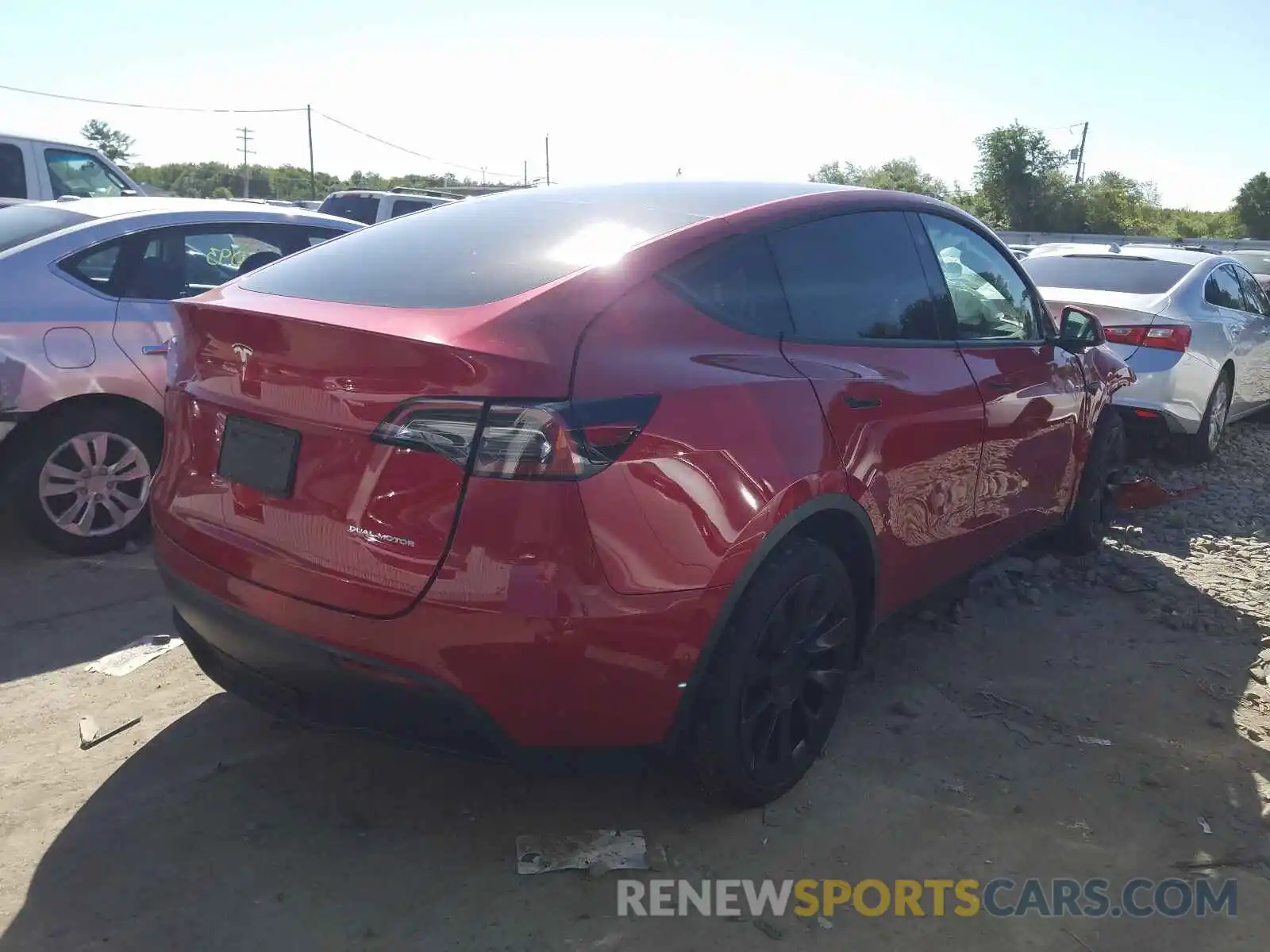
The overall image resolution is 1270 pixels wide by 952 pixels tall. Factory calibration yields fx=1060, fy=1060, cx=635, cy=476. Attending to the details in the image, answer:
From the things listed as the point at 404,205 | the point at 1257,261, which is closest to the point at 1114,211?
the point at 1257,261

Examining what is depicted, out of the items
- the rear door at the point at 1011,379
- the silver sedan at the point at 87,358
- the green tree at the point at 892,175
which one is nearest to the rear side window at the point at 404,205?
the silver sedan at the point at 87,358

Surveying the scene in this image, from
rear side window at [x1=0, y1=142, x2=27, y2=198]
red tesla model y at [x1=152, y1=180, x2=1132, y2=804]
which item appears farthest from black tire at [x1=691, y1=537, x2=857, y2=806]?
rear side window at [x1=0, y1=142, x2=27, y2=198]

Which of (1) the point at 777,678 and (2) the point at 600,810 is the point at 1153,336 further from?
(2) the point at 600,810

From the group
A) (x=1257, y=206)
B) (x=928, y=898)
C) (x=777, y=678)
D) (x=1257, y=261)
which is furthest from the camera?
(x=1257, y=206)

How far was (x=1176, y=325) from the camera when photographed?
270 inches

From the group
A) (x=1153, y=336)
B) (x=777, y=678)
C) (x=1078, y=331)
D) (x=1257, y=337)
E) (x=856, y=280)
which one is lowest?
(x=777, y=678)

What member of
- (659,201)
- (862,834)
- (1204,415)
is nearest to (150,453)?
(659,201)

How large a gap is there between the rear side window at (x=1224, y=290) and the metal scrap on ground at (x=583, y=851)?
646 centimetres

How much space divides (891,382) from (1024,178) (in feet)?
204

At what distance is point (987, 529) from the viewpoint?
3.99m

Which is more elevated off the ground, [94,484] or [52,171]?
[52,171]

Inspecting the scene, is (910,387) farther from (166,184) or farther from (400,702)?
(166,184)

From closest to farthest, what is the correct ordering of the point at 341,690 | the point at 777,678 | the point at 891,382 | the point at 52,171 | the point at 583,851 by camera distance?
the point at 341,690
the point at 583,851
the point at 777,678
the point at 891,382
the point at 52,171

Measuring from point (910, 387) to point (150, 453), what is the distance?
345 centimetres
